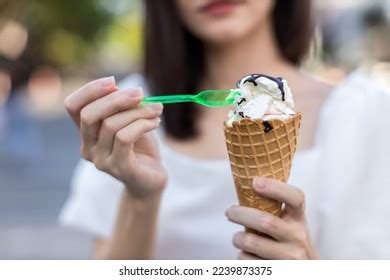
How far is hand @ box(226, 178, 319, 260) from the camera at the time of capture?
101cm

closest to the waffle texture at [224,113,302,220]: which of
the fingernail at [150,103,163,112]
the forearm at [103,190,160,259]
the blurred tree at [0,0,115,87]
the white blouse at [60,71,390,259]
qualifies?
the fingernail at [150,103,163,112]

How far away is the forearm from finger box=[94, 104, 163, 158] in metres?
0.23

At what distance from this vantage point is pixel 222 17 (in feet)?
4.84

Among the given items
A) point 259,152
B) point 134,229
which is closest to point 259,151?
point 259,152

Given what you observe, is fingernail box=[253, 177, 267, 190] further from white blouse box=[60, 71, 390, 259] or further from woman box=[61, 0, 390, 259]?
white blouse box=[60, 71, 390, 259]

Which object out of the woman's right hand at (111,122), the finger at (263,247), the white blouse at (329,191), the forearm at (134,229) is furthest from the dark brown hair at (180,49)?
the finger at (263,247)

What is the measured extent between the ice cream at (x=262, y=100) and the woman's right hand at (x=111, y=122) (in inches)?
5.3

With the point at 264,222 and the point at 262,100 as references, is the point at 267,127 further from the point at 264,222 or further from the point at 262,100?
the point at 264,222

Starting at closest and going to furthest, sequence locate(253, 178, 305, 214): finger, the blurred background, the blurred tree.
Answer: locate(253, 178, 305, 214): finger
the blurred background
the blurred tree

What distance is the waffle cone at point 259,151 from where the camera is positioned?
106 centimetres

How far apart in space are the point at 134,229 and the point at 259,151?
0.40 m
